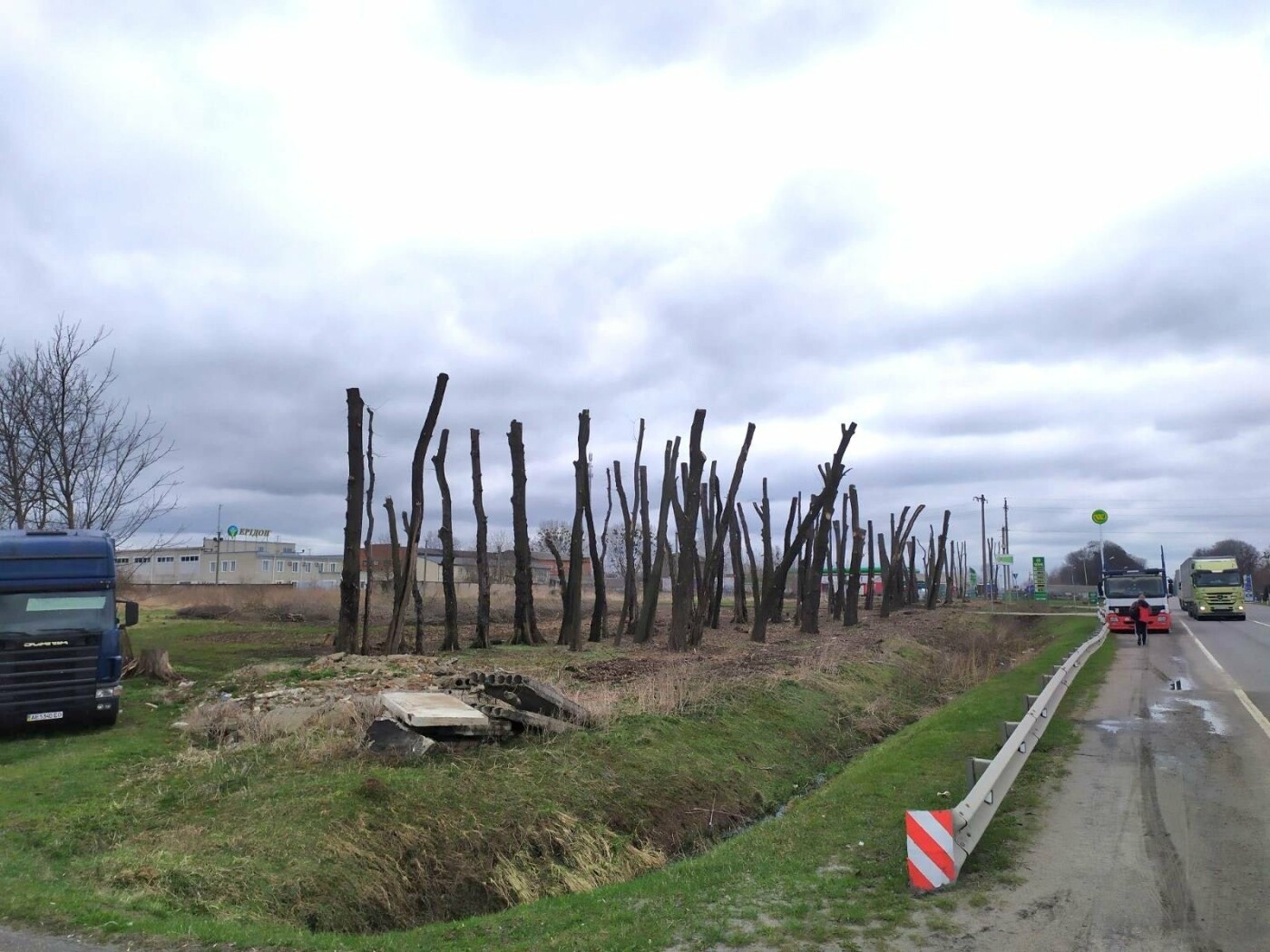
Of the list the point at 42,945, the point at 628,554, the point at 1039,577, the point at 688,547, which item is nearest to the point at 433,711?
the point at 42,945

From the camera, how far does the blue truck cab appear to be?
42.9ft

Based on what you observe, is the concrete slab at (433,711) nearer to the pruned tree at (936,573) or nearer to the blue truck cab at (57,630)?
the blue truck cab at (57,630)

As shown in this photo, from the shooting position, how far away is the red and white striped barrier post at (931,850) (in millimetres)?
6340

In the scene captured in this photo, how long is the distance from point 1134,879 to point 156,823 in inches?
345

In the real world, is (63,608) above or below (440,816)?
above

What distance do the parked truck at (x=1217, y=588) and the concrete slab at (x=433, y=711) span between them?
142ft

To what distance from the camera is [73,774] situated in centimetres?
1091

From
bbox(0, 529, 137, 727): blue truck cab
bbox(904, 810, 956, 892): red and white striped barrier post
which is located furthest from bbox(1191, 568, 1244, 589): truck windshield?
bbox(0, 529, 137, 727): blue truck cab

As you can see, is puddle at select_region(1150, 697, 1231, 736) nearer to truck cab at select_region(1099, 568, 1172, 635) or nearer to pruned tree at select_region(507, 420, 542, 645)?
pruned tree at select_region(507, 420, 542, 645)

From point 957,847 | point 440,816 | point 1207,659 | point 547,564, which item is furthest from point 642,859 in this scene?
point 547,564

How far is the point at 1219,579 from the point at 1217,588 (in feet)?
1.47

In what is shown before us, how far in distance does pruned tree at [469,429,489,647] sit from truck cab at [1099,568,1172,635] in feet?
74.4

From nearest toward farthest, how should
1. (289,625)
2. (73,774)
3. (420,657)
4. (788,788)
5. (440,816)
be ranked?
(440,816)
(73,774)
(788,788)
(420,657)
(289,625)

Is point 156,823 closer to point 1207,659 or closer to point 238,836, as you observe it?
point 238,836
